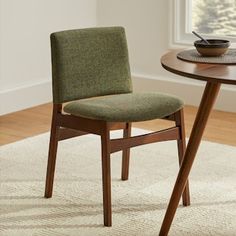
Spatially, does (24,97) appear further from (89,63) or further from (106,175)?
(106,175)

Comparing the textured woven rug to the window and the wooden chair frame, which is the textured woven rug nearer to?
the wooden chair frame

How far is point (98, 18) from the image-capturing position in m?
5.16

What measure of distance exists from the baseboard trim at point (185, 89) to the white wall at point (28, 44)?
2.19 ft

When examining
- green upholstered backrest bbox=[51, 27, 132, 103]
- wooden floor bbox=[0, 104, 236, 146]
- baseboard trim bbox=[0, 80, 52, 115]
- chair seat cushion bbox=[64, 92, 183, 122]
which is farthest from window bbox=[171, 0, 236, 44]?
chair seat cushion bbox=[64, 92, 183, 122]

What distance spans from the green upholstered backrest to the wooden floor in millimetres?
1084

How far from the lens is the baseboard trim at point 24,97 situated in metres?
4.54

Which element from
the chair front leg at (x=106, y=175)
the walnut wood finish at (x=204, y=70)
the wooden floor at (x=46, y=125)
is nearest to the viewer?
the walnut wood finish at (x=204, y=70)

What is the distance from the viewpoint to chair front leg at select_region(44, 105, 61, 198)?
2965 millimetres

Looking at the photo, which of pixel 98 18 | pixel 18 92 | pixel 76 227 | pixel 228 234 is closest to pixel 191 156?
pixel 228 234

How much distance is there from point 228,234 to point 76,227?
62 centimetres

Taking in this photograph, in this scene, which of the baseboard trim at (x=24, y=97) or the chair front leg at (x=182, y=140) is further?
the baseboard trim at (x=24, y=97)

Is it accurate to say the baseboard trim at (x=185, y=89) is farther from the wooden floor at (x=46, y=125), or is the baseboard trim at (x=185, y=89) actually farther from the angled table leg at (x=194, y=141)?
the angled table leg at (x=194, y=141)

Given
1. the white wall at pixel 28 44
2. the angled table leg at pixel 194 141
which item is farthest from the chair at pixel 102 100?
the white wall at pixel 28 44

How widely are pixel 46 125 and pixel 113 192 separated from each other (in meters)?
1.29
